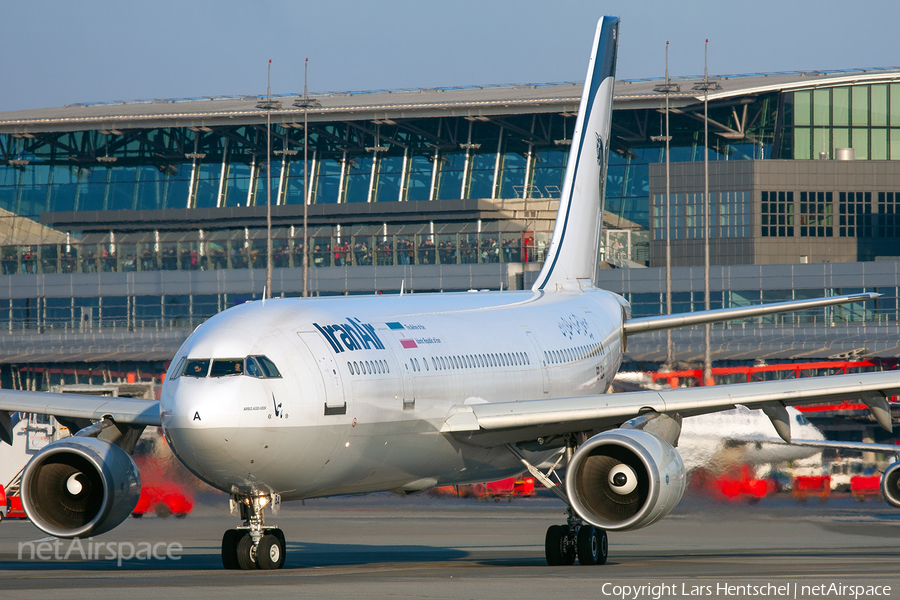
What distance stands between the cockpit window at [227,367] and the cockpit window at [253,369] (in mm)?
85

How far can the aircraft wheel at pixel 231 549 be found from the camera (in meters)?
18.1

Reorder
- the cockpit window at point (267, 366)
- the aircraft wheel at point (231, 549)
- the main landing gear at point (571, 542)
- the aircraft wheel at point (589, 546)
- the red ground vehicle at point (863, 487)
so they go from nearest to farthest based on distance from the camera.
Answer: the cockpit window at point (267, 366) < the aircraft wheel at point (231, 549) < the main landing gear at point (571, 542) < the aircraft wheel at point (589, 546) < the red ground vehicle at point (863, 487)

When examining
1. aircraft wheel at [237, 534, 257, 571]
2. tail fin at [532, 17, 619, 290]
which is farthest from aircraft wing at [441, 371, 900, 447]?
tail fin at [532, 17, 619, 290]

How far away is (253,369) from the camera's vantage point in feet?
54.2

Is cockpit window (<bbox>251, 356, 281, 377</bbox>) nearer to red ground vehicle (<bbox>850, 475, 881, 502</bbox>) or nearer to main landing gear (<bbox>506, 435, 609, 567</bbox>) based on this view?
main landing gear (<bbox>506, 435, 609, 567</bbox>)

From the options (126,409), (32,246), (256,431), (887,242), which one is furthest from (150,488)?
(887,242)

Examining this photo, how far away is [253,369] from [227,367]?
34cm

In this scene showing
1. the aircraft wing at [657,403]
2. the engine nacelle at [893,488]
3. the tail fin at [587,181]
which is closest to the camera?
the aircraft wing at [657,403]

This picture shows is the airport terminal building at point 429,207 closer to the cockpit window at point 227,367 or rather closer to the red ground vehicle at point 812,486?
the red ground vehicle at point 812,486

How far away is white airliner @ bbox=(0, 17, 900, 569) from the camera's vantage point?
54.1ft

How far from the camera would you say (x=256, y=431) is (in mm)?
16109

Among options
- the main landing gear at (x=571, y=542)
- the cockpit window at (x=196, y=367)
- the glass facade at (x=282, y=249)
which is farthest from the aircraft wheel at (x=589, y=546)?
the glass facade at (x=282, y=249)

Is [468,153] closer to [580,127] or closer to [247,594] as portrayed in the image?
[580,127]

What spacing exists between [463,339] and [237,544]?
580cm
